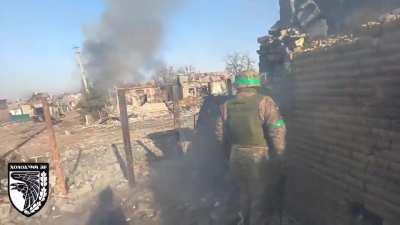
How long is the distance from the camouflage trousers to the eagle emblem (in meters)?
2.52

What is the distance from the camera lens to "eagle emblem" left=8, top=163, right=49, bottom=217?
4.43 metres

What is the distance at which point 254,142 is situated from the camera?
416cm

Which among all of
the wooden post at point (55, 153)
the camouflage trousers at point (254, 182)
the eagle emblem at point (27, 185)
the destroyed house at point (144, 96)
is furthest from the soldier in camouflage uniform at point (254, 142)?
the destroyed house at point (144, 96)

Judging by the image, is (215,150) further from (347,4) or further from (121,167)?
(347,4)

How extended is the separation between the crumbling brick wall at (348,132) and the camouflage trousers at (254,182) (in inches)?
24.4

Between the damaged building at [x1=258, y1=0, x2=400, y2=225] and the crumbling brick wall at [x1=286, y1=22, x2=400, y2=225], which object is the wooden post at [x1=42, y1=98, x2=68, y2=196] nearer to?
the damaged building at [x1=258, y1=0, x2=400, y2=225]

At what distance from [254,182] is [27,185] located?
275cm

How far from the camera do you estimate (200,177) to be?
22.7 feet

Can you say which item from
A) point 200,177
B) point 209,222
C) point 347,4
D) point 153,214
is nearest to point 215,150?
point 200,177

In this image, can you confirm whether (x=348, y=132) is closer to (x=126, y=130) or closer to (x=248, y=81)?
(x=248, y=81)

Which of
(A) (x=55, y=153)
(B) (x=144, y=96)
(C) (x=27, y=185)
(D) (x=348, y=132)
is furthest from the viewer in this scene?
(B) (x=144, y=96)

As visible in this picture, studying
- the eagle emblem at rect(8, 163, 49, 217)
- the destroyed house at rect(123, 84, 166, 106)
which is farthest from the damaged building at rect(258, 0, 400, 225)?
the destroyed house at rect(123, 84, 166, 106)

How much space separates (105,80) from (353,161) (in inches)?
691

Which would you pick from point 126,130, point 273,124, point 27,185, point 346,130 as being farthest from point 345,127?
point 126,130
